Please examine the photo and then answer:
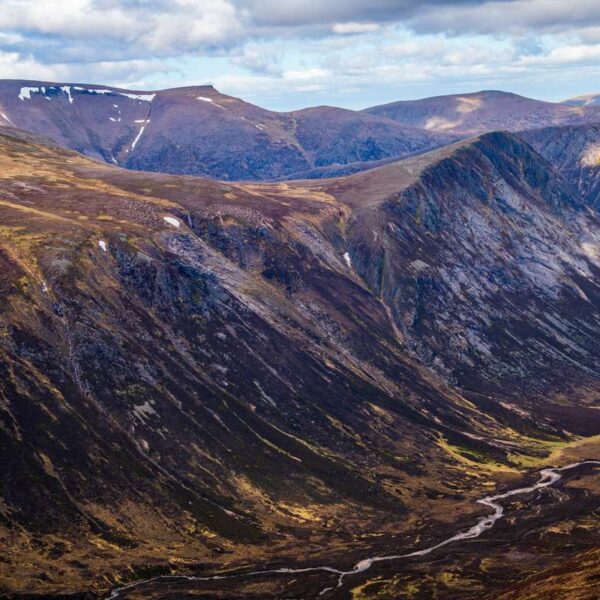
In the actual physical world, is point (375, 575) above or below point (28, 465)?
below

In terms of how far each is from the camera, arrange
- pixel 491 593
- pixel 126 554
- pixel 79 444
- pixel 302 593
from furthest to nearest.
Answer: pixel 79 444, pixel 126 554, pixel 302 593, pixel 491 593

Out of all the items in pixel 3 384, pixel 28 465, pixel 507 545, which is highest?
pixel 3 384

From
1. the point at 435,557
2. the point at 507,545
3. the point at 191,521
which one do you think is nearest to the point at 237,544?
the point at 191,521

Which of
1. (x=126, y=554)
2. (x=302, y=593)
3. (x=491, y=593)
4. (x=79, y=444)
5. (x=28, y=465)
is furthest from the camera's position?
(x=79, y=444)

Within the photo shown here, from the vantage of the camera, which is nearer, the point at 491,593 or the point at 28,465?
the point at 491,593

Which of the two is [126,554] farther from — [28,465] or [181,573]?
[28,465]

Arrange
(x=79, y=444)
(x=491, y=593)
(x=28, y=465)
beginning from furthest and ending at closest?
(x=79, y=444)
(x=28, y=465)
(x=491, y=593)

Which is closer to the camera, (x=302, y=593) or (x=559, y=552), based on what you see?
(x=302, y=593)

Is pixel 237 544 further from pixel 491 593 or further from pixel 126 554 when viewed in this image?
pixel 491 593

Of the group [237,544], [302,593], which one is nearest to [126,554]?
[237,544]
